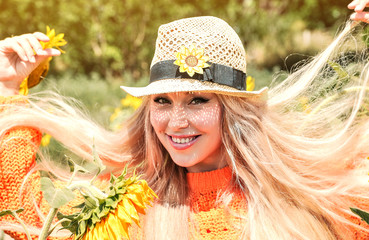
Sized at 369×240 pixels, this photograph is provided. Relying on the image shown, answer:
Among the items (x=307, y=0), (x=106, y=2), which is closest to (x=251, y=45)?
(x=307, y=0)

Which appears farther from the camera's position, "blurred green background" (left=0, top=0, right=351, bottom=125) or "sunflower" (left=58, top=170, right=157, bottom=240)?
"blurred green background" (left=0, top=0, right=351, bottom=125)

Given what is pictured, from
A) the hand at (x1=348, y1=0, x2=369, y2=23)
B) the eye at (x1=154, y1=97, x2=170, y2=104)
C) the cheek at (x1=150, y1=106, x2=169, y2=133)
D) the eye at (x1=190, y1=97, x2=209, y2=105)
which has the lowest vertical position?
the cheek at (x1=150, y1=106, x2=169, y2=133)

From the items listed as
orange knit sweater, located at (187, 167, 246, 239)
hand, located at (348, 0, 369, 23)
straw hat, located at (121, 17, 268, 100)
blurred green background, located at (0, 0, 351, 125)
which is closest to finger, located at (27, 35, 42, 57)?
straw hat, located at (121, 17, 268, 100)

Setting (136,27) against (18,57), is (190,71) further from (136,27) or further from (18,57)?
(136,27)

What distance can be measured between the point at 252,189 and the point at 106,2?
846 cm

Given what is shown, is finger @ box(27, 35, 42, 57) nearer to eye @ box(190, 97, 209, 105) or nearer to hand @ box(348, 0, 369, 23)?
eye @ box(190, 97, 209, 105)

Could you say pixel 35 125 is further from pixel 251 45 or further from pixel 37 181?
pixel 251 45

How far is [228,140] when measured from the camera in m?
1.89

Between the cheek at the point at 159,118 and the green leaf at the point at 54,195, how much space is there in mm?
749

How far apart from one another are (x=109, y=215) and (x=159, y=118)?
70cm

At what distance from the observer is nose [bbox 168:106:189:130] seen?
1.77 meters

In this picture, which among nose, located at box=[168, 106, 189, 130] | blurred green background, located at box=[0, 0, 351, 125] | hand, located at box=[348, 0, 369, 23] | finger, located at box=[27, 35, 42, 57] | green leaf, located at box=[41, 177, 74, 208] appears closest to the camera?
green leaf, located at box=[41, 177, 74, 208]

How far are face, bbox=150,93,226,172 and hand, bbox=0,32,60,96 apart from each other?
474 millimetres

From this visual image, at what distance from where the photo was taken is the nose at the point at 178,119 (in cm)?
177
